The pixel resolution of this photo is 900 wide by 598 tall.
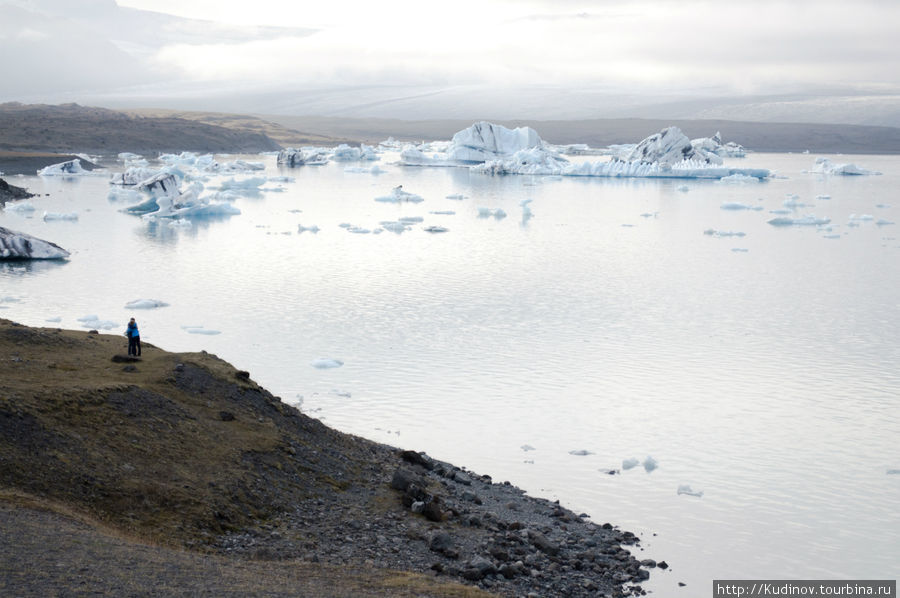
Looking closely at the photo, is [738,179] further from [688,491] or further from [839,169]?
[688,491]

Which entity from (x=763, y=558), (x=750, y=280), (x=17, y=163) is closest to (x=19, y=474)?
(x=763, y=558)

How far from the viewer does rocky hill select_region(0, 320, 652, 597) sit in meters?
5.95

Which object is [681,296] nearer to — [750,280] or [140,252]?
[750,280]

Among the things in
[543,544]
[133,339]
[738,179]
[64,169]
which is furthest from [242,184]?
[543,544]

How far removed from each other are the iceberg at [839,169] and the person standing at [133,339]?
154 ft

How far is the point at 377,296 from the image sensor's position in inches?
650

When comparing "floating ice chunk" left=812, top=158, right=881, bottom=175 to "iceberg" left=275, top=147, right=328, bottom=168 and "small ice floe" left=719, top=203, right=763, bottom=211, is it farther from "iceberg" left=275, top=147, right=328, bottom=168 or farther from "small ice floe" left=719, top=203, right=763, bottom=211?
"iceberg" left=275, top=147, right=328, bottom=168

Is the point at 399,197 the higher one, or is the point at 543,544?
the point at 399,197

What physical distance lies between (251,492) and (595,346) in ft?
24.2

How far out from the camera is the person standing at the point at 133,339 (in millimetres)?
8289

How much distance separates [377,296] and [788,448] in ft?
28.5

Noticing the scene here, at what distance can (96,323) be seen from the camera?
1321 cm

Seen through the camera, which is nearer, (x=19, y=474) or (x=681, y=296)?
(x=19, y=474)

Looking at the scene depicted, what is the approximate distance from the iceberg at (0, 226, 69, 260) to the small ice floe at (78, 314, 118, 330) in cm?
602
